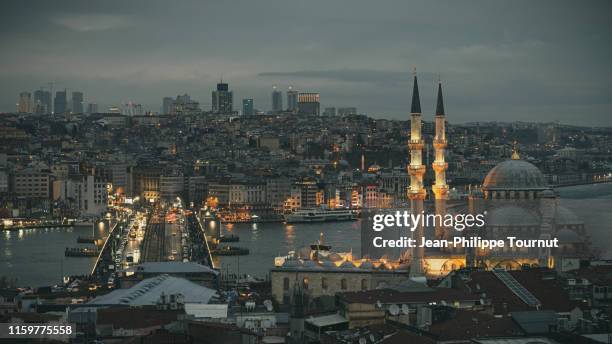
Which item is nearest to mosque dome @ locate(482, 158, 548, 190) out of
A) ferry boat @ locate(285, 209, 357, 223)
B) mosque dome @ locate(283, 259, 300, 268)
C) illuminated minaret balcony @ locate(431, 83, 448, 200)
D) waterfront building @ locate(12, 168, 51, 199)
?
illuminated minaret balcony @ locate(431, 83, 448, 200)

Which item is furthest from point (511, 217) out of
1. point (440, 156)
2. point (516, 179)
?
point (440, 156)

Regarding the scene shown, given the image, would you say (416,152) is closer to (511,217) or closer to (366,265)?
(511,217)

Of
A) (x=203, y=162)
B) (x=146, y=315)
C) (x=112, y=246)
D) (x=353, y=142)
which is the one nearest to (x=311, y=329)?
(x=146, y=315)

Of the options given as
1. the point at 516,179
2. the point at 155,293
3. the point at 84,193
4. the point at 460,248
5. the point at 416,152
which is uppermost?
the point at 84,193

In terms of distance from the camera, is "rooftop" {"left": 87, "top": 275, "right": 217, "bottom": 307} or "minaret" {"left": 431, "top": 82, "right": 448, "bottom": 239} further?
"minaret" {"left": 431, "top": 82, "right": 448, "bottom": 239}

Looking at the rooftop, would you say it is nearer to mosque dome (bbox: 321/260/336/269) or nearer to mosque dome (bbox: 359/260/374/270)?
mosque dome (bbox: 321/260/336/269)

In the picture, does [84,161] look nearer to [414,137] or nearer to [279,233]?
[279,233]
